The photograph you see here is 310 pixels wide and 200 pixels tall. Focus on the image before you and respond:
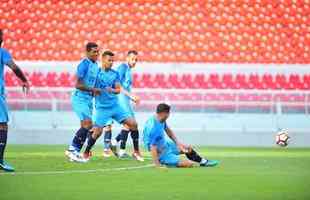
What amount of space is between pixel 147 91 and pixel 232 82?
18.2 ft

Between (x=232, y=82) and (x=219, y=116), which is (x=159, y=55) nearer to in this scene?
(x=232, y=82)

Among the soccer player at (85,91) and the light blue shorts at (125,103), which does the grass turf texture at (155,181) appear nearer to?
the soccer player at (85,91)

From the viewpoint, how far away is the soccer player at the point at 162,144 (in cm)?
1095

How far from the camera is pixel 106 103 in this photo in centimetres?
1253

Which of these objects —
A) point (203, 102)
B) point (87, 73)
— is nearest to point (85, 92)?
point (87, 73)

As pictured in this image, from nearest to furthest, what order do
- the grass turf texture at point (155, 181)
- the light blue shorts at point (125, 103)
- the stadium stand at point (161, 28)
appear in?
the grass turf texture at point (155, 181)
the light blue shorts at point (125, 103)
the stadium stand at point (161, 28)

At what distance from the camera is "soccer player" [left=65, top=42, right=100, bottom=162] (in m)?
12.1

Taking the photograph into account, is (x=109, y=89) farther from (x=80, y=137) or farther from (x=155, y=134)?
(x=155, y=134)

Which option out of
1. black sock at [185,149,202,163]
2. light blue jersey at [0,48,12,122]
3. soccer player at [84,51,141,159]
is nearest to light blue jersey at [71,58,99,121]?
soccer player at [84,51,141,159]

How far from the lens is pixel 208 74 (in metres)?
24.9

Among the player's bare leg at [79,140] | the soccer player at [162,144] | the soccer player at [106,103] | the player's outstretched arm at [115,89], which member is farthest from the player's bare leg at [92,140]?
the soccer player at [162,144]

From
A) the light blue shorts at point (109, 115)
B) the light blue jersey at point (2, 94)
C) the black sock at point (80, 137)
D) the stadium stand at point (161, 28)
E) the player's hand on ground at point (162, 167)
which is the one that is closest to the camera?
the light blue jersey at point (2, 94)

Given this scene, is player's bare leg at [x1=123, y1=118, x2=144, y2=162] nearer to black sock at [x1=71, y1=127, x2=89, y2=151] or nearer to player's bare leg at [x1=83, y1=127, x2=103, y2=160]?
player's bare leg at [x1=83, y1=127, x2=103, y2=160]

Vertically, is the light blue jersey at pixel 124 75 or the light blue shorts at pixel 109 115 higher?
the light blue jersey at pixel 124 75
